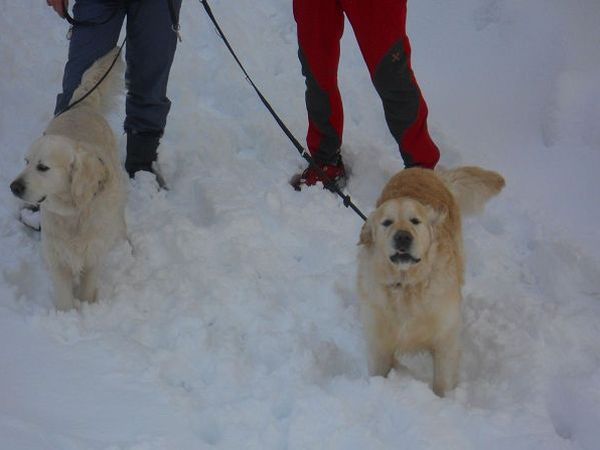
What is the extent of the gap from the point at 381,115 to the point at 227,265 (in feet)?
5.47

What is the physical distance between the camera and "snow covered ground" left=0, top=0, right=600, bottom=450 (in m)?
2.25

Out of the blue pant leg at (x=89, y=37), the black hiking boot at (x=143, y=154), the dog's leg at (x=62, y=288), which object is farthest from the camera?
the black hiking boot at (x=143, y=154)

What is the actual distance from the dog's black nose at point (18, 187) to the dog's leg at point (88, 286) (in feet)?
1.41

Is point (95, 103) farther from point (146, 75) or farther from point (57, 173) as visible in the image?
point (57, 173)

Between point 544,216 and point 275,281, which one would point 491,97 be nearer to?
point 544,216

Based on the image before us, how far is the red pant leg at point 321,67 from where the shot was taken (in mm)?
3297

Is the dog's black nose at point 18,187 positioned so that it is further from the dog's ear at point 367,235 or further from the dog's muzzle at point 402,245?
the dog's muzzle at point 402,245

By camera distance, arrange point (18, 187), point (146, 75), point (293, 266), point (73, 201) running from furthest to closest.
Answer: point (146, 75), point (293, 266), point (73, 201), point (18, 187)

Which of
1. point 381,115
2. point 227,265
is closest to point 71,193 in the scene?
point 227,265

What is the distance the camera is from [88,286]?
2883 mm

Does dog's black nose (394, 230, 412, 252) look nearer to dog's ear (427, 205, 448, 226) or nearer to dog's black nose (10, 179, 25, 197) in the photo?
dog's ear (427, 205, 448, 226)

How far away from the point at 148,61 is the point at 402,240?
5.74 feet

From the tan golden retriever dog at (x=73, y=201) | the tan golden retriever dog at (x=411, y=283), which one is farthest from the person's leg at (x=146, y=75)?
the tan golden retriever dog at (x=411, y=283)

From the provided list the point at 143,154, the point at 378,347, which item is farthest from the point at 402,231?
the point at 143,154
